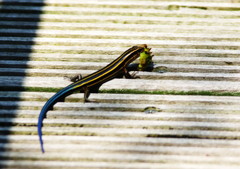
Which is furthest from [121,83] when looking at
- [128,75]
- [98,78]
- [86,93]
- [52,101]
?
[52,101]

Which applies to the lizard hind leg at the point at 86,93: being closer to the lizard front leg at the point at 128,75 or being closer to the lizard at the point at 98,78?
the lizard at the point at 98,78

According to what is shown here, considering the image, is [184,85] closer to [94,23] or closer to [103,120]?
[103,120]

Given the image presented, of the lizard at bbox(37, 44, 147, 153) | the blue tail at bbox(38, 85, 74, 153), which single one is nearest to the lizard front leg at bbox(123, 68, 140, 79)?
the lizard at bbox(37, 44, 147, 153)

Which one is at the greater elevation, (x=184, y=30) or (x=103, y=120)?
(x=184, y=30)

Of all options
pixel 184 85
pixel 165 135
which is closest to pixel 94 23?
pixel 184 85

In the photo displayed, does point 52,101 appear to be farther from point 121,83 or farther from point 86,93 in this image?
point 121,83

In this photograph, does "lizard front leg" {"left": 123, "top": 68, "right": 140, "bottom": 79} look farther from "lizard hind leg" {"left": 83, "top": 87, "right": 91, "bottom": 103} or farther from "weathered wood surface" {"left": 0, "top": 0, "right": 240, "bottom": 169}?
"lizard hind leg" {"left": 83, "top": 87, "right": 91, "bottom": 103}

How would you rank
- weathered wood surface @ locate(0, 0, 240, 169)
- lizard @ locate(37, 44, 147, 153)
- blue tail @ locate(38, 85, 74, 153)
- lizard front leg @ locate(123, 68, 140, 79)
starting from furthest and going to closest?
1. lizard front leg @ locate(123, 68, 140, 79)
2. lizard @ locate(37, 44, 147, 153)
3. blue tail @ locate(38, 85, 74, 153)
4. weathered wood surface @ locate(0, 0, 240, 169)
